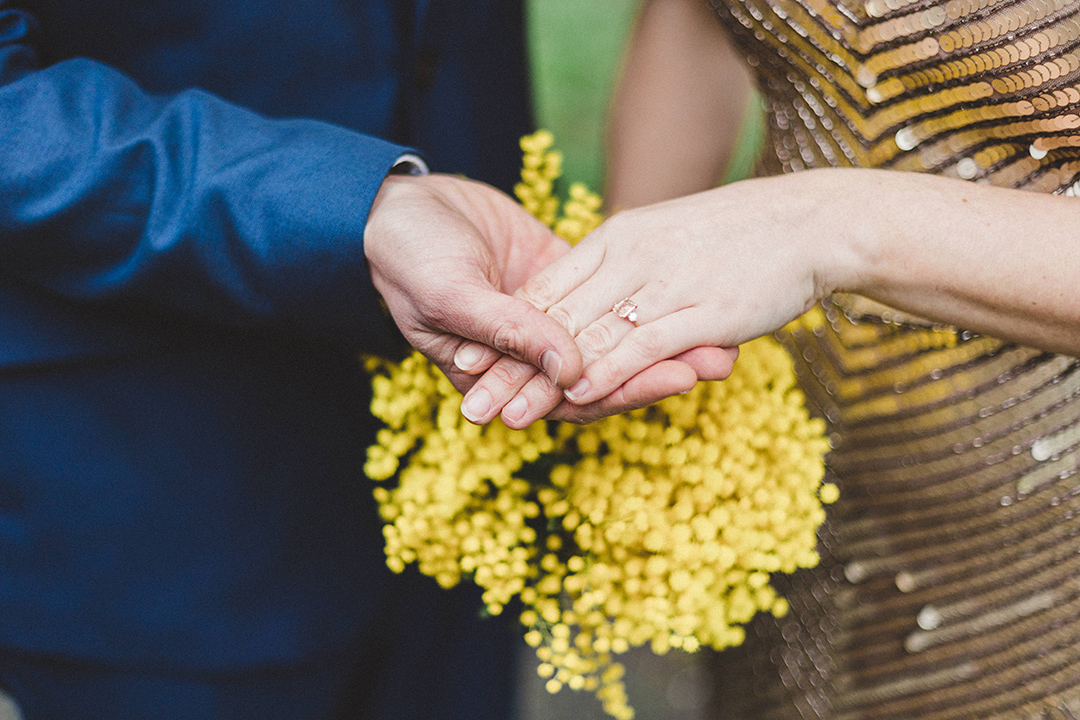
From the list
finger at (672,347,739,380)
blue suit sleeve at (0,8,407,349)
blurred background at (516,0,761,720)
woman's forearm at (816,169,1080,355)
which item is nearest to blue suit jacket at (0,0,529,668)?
blue suit sleeve at (0,8,407,349)

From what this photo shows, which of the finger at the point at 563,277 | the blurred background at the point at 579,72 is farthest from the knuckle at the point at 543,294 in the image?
the blurred background at the point at 579,72

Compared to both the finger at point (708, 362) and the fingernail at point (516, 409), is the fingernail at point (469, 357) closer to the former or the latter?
the fingernail at point (516, 409)

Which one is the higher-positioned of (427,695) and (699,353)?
(699,353)

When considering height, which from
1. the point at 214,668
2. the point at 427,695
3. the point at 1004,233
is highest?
the point at 1004,233

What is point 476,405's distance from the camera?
26.4 inches

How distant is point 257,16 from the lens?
848 mm

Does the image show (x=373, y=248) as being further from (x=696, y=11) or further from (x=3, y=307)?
(x=696, y=11)

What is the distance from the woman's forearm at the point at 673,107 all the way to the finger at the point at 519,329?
0.71 m

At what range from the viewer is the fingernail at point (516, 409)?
0.67 meters

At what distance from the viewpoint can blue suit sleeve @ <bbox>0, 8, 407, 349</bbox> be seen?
2.32 feet

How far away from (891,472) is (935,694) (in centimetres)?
35

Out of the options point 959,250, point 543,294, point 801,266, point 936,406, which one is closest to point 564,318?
point 543,294

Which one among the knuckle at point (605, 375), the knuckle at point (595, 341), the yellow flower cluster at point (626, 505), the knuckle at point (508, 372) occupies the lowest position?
the yellow flower cluster at point (626, 505)

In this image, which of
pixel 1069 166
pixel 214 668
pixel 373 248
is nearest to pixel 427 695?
pixel 214 668
